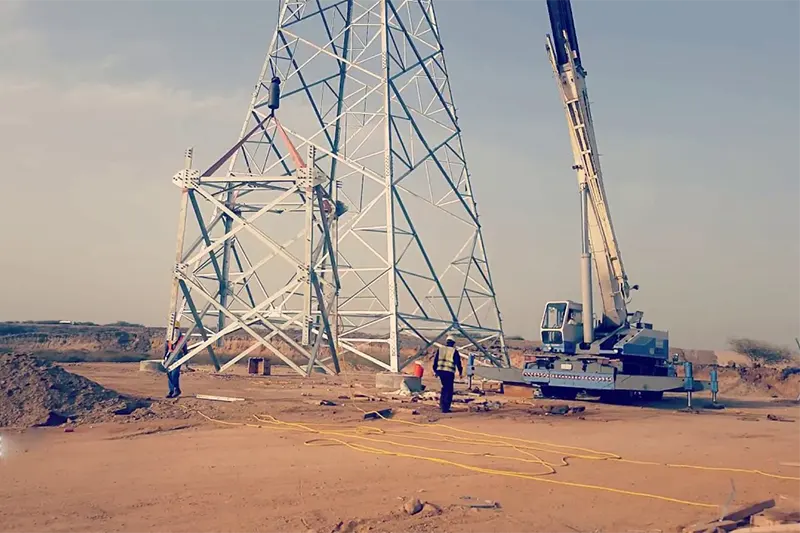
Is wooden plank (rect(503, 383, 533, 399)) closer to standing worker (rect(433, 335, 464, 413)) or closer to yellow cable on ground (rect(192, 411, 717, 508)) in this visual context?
standing worker (rect(433, 335, 464, 413))

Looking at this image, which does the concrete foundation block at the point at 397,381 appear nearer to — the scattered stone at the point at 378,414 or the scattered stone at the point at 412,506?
the scattered stone at the point at 378,414

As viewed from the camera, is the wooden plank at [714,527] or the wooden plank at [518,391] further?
the wooden plank at [518,391]

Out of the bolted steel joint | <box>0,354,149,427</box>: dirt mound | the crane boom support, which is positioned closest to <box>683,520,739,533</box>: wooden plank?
<box>0,354,149,427</box>: dirt mound

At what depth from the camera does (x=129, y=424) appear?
36.3 ft

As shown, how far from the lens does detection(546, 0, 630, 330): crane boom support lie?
19.5 meters

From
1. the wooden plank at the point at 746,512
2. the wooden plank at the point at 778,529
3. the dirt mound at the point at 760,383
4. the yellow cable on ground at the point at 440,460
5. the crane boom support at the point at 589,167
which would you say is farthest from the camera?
the dirt mound at the point at 760,383

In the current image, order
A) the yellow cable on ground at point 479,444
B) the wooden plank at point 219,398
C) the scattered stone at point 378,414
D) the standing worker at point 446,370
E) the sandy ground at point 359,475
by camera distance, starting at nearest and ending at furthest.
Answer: the sandy ground at point 359,475, the yellow cable on ground at point 479,444, the scattered stone at point 378,414, the wooden plank at point 219,398, the standing worker at point 446,370

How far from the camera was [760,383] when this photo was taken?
3055 cm

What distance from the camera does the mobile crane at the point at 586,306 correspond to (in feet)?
61.5

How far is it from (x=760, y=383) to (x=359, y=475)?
1087 inches

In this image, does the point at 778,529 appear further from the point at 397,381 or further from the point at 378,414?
the point at 397,381

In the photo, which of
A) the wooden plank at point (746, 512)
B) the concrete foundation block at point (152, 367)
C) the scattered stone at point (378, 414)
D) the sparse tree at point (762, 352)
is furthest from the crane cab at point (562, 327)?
the sparse tree at point (762, 352)

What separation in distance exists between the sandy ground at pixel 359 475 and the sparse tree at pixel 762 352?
34620 mm

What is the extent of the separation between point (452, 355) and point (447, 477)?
7.25 m
